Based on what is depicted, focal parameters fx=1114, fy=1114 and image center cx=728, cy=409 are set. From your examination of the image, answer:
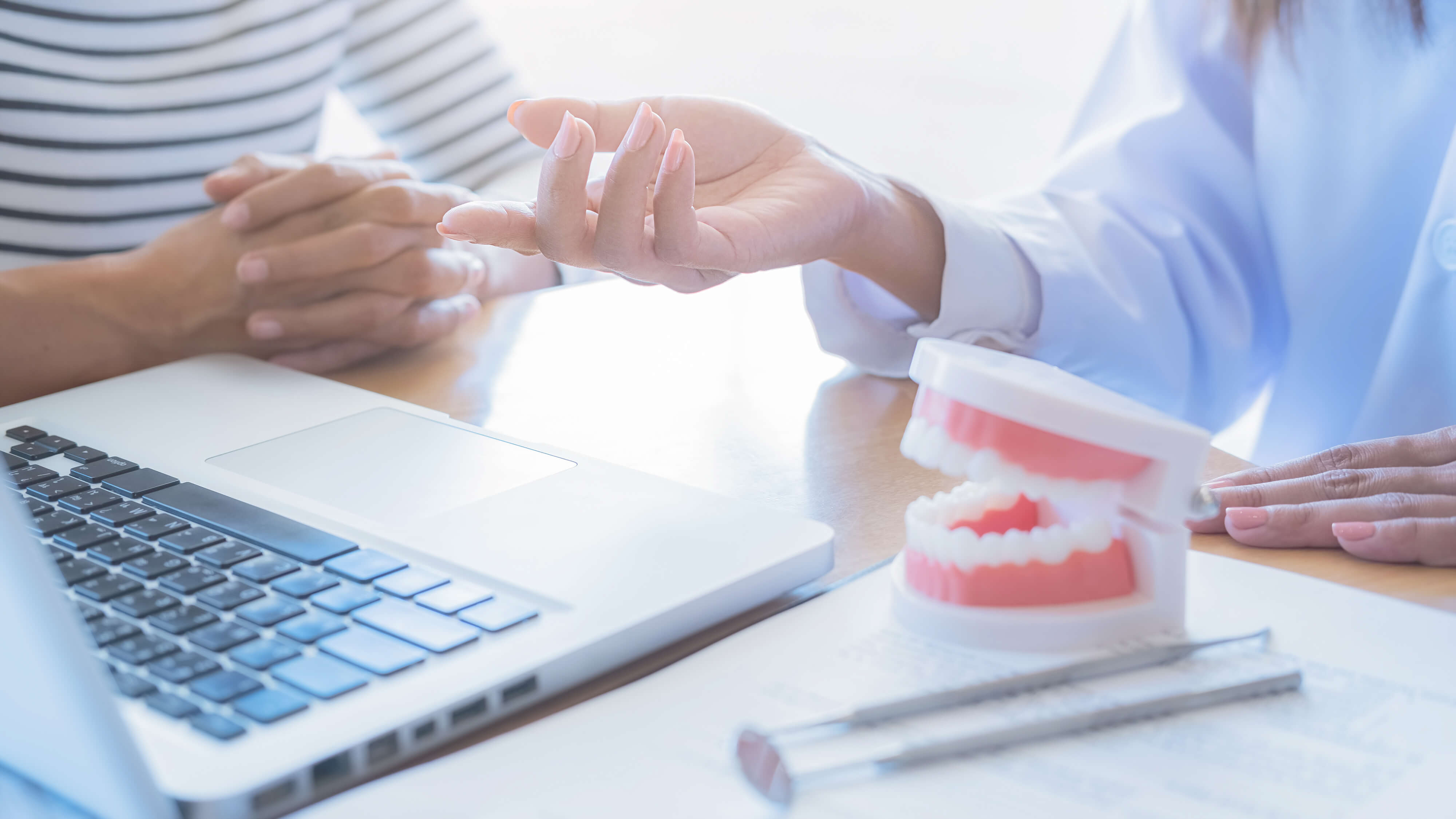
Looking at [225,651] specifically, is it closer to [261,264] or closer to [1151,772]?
[1151,772]

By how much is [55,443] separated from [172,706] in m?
0.30

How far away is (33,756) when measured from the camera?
0.97ft

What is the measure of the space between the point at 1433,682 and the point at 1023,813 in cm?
15

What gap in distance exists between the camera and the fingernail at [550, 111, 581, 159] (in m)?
0.48

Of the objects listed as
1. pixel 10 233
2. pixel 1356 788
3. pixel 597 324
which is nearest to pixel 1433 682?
pixel 1356 788

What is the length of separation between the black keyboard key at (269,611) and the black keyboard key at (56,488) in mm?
167

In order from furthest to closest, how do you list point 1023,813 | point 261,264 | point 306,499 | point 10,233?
1. point 10,233
2. point 261,264
3. point 306,499
4. point 1023,813

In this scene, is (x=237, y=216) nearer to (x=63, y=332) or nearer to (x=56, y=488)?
(x=63, y=332)

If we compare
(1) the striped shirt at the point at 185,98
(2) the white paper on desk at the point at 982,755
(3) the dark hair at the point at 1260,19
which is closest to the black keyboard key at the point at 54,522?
(2) the white paper on desk at the point at 982,755

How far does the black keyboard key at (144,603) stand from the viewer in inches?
14.4

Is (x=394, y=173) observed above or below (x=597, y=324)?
above

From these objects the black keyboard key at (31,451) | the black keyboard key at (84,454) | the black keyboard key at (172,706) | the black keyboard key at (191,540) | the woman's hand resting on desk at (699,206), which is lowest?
the black keyboard key at (31,451)

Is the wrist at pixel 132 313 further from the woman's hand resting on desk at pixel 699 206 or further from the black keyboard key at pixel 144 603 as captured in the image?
the black keyboard key at pixel 144 603

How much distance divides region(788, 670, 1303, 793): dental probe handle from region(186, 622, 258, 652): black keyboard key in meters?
0.18
